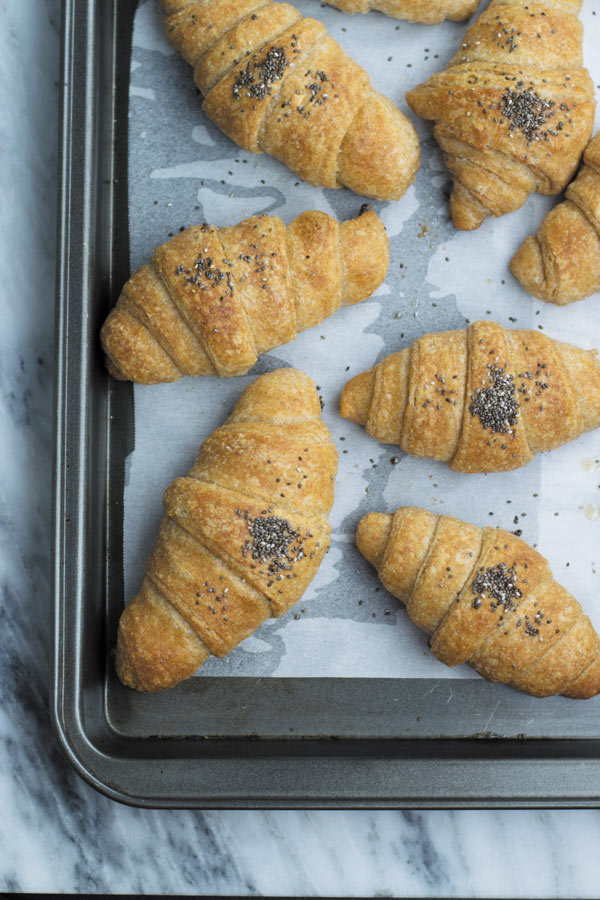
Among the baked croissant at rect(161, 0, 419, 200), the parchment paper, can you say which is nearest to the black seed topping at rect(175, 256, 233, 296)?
the parchment paper

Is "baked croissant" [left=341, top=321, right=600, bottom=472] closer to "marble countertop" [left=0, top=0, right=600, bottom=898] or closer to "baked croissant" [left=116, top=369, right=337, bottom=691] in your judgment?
"baked croissant" [left=116, top=369, right=337, bottom=691]

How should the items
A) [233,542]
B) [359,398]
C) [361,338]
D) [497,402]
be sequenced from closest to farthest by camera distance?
[233,542], [497,402], [359,398], [361,338]

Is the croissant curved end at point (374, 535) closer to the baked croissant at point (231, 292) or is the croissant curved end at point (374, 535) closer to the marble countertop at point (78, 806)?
the baked croissant at point (231, 292)

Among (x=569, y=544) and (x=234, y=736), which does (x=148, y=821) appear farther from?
(x=569, y=544)

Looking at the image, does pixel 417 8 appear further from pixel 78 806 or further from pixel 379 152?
pixel 78 806

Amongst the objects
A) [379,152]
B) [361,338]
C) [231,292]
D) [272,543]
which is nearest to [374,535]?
[272,543]

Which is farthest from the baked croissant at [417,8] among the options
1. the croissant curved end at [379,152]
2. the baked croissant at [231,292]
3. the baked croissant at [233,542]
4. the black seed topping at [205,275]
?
the baked croissant at [233,542]

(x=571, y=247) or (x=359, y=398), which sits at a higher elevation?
(x=571, y=247)
